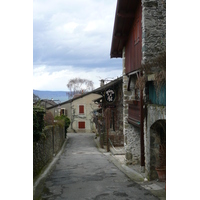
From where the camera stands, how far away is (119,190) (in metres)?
8.55

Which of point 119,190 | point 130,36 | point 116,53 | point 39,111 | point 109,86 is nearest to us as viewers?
point 119,190

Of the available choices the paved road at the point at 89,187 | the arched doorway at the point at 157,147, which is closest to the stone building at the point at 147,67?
the arched doorway at the point at 157,147

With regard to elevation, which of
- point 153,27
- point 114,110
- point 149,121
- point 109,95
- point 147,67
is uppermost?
point 153,27

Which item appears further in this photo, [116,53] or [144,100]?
[116,53]

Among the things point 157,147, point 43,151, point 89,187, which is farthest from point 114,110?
point 89,187

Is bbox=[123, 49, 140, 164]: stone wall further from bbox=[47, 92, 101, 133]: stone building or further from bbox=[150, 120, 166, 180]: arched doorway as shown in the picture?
bbox=[47, 92, 101, 133]: stone building

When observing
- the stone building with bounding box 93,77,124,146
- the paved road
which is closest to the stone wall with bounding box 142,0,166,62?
the paved road

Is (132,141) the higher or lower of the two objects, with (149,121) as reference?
lower

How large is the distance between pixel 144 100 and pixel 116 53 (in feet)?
23.5

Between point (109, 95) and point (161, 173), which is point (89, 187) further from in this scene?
point (109, 95)

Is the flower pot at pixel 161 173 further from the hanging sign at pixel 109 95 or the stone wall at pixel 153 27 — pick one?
the hanging sign at pixel 109 95
